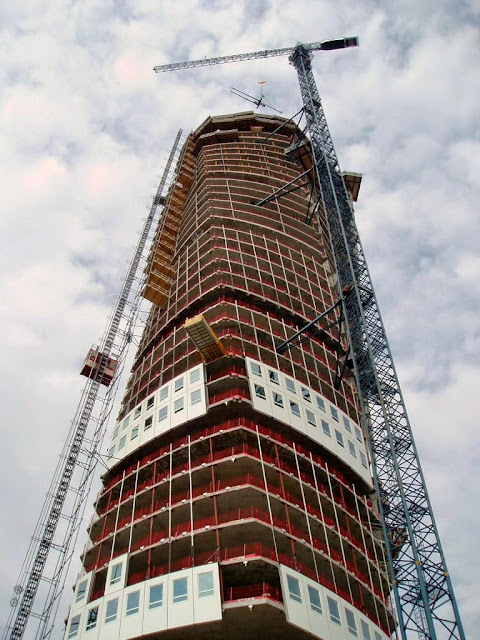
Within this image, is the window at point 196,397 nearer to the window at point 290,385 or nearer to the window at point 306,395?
the window at point 290,385

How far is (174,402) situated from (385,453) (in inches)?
600

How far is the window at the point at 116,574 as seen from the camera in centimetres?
3254

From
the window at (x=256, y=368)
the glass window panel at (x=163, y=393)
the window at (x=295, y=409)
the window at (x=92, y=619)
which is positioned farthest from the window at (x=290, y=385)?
the window at (x=92, y=619)

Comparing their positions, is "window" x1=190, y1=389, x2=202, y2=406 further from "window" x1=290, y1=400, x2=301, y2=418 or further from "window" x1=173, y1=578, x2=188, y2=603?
"window" x1=173, y1=578, x2=188, y2=603

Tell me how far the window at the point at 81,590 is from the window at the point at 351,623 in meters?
14.8

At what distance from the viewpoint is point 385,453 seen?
137ft

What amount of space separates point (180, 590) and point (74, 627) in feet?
24.9

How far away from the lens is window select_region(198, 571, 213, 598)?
94.8 ft

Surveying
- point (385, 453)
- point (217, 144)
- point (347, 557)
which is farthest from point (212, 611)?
point (217, 144)

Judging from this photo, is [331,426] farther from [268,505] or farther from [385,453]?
[268,505]

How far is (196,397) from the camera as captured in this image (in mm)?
39594

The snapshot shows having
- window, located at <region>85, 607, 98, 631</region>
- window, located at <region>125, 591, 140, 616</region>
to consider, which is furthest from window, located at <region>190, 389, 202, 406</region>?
window, located at <region>85, 607, 98, 631</region>

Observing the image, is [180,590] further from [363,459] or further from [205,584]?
[363,459]

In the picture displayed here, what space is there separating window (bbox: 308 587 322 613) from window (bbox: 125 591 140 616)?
28.7ft
